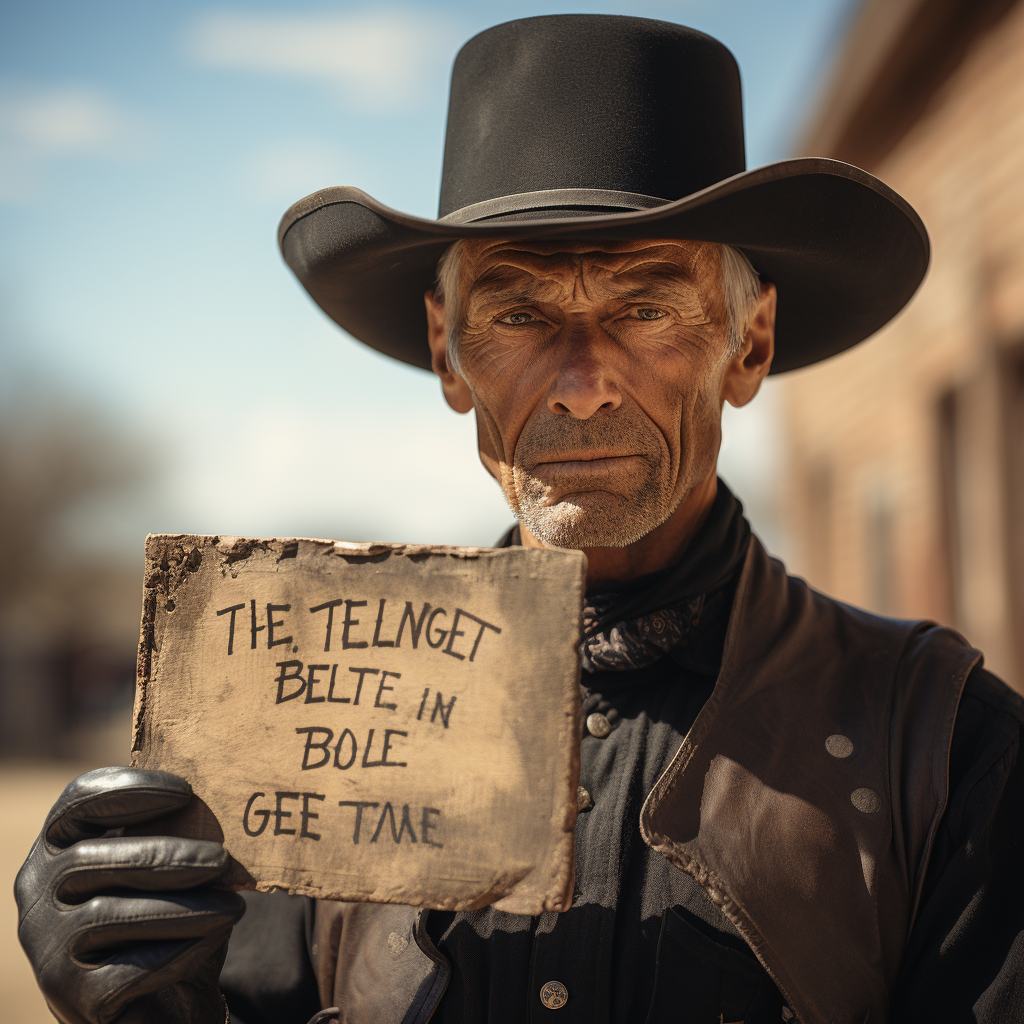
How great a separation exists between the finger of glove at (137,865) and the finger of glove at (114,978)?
0.09m

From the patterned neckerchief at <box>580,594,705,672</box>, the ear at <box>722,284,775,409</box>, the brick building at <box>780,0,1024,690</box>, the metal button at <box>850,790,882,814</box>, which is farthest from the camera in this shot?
the brick building at <box>780,0,1024,690</box>

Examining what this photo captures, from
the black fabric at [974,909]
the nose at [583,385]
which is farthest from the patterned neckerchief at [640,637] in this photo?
the black fabric at [974,909]

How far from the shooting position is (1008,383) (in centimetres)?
560

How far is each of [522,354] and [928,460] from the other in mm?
5467

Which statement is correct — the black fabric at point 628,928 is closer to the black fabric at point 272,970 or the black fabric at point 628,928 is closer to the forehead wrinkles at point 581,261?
the black fabric at point 272,970

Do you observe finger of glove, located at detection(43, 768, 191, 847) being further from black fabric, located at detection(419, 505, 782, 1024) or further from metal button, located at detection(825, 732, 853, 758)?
metal button, located at detection(825, 732, 853, 758)

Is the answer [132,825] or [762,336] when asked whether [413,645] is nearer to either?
[132,825]

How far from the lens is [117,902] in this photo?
1337 millimetres

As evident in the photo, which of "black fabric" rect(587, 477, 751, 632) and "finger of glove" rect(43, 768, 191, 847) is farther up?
"black fabric" rect(587, 477, 751, 632)

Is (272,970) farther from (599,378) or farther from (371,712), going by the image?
(599,378)

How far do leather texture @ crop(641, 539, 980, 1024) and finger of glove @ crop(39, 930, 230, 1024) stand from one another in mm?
700

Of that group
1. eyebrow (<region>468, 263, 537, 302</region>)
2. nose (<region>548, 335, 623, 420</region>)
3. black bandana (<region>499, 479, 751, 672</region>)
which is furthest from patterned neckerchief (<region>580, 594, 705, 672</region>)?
eyebrow (<region>468, 263, 537, 302</region>)

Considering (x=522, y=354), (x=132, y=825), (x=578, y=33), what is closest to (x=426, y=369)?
(x=522, y=354)

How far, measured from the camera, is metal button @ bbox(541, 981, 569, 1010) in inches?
61.4
